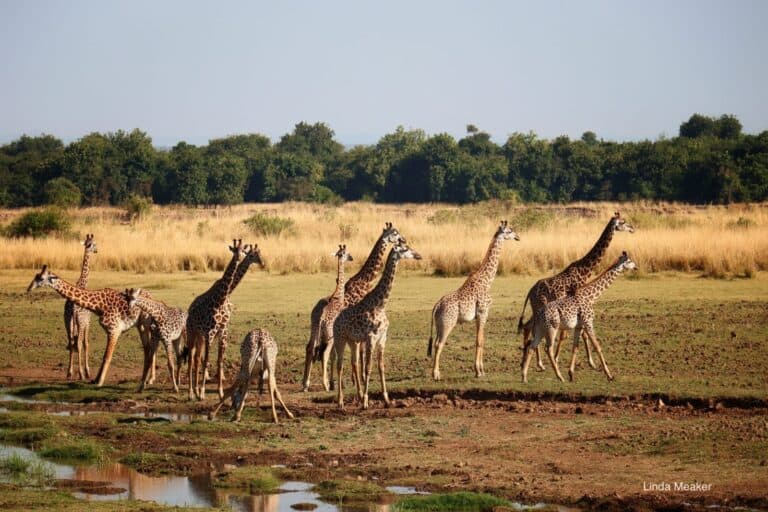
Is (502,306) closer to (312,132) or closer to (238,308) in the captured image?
(238,308)

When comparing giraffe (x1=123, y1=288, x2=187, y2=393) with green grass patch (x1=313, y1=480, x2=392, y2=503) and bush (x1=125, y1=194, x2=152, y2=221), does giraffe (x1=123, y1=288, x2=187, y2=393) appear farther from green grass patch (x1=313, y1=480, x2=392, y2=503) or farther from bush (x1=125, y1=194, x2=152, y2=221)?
bush (x1=125, y1=194, x2=152, y2=221)

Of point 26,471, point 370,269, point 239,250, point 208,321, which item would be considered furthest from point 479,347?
point 26,471

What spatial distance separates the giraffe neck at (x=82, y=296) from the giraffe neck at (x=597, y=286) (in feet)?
20.2

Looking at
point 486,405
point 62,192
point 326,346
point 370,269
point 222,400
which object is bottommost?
point 486,405

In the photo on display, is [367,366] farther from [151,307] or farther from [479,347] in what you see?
[151,307]

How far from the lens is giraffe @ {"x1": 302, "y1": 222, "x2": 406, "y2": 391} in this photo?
14609 millimetres

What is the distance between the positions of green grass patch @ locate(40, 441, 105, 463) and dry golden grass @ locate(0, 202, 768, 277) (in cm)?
1663

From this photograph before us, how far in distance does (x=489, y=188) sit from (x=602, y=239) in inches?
1758

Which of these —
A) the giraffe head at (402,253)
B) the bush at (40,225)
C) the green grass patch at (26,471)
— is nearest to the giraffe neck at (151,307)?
the giraffe head at (402,253)

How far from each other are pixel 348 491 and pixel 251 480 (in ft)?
3.34

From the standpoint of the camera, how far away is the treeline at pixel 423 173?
175ft

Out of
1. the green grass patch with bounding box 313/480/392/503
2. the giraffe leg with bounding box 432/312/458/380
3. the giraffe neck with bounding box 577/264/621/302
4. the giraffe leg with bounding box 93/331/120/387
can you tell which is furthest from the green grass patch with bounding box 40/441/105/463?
the giraffe neck with bounding box 577/264/621/302

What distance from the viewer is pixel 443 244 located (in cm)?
3016

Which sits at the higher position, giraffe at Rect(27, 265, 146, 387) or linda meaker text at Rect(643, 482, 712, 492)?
giraffe at Rect(27, 265, 146, 387)
